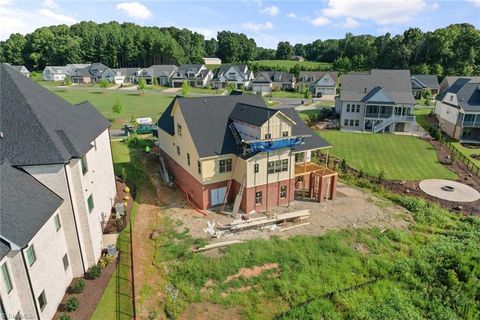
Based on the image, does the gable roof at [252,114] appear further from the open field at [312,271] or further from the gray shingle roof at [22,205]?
the gray shingle roof at [22,205]

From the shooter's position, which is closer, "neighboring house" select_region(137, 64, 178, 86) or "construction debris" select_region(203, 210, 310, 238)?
"construction debris" select_region(203, 210, 310, 238)

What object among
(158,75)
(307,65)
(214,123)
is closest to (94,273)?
(214,123)

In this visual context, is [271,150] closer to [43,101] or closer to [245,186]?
[245,186]

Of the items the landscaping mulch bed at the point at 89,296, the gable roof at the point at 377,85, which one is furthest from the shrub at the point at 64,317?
the gable roof at the point at 377,85

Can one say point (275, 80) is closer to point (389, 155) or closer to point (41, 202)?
point (389, 155)

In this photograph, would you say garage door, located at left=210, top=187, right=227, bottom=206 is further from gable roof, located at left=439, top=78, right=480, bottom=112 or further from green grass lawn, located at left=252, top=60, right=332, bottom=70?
green grass lawn, located at left=252, top=60, right=332, bottom=70

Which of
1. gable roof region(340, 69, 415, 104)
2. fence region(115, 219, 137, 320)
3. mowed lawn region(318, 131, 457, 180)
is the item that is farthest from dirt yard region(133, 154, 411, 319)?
gable roof region(340, 69, 415, 104)
